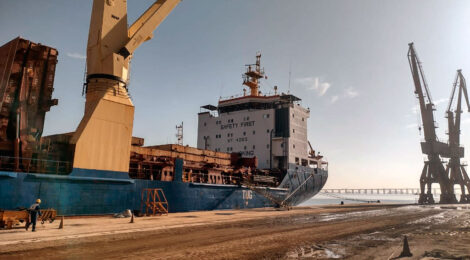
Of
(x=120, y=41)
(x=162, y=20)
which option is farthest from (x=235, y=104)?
(x=120, y=41)

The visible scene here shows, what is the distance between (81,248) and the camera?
864cm

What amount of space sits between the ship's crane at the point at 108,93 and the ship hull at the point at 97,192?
2.64ft

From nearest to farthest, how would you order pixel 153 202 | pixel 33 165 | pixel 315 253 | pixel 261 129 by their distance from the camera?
1. pixel 315 253
2. pixel 33 165
3. pixel 153 202
4. pixel 261 129

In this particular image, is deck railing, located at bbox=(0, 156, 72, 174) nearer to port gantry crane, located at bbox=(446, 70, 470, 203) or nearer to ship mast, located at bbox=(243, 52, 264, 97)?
ship mast, located at bbox=(243, 52, 264, 97)

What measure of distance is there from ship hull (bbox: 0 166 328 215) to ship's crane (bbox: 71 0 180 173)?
804 mm

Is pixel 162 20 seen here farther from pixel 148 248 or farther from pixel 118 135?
pixel 148 248

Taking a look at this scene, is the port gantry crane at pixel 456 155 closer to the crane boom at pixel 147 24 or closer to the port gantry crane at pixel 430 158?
the port gantry crane at pixel 430 158

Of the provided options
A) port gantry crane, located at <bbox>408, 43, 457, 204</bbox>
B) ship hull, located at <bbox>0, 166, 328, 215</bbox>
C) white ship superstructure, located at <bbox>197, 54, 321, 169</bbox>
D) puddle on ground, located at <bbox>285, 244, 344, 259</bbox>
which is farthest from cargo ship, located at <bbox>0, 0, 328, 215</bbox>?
port gantry crane, located at <bbox>408, 43, 457, 204</bbox>

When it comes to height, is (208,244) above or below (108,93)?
below

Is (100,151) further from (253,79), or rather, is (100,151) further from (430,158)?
(430,158)

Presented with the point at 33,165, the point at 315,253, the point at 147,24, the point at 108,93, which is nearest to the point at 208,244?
the point at 315,253

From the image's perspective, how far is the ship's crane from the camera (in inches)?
663

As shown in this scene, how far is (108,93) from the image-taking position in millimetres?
18219

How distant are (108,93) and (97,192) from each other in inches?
229
